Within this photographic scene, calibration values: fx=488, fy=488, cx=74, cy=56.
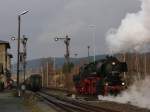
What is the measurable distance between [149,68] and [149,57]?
2327mm

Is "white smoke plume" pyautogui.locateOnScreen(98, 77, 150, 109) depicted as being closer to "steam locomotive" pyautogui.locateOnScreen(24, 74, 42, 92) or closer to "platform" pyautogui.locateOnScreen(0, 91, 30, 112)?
"platform" pyautogui.locateOnScreen(0, 91, 30, 112)

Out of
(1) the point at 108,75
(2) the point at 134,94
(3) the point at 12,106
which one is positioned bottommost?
(3) the point at 12,106

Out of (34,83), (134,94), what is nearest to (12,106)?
(134,94)

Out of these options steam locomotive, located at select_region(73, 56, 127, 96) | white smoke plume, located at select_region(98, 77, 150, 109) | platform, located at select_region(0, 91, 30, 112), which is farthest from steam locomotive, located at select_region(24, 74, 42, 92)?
platform, located at select_region(0, 91, 30, 112)

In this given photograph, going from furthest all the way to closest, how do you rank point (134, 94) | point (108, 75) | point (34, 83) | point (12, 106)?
point (34, 83) < point (108, 75) < point (134, 94) < point (12, 106)

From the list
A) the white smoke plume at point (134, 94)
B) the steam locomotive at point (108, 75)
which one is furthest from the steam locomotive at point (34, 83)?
the steam locomotive at point (108, 75)

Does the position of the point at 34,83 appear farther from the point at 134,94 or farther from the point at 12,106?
the point at 12,106

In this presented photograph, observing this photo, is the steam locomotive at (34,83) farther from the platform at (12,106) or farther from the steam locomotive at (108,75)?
the platform at (12,106)

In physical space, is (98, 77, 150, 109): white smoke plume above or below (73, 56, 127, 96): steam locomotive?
below

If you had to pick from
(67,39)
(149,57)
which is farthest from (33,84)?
(149,57)

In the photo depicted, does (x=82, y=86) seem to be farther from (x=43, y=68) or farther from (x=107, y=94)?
(x=43, y=68)

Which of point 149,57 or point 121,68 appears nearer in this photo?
point 121,68

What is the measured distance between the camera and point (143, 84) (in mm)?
45812

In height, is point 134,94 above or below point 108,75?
below
